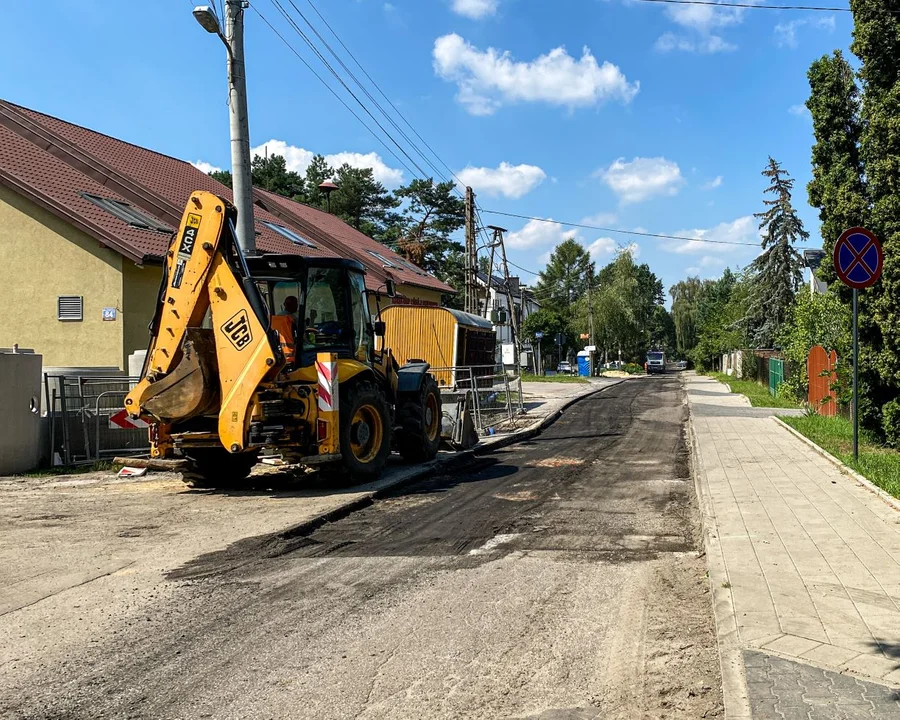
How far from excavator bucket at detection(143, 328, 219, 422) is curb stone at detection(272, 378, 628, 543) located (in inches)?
83.7

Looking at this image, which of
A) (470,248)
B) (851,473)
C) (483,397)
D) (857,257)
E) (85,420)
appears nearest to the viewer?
(851,473)

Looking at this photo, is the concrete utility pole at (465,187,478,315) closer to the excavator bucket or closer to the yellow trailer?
the yellow trailer

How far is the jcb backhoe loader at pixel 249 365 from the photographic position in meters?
9.09

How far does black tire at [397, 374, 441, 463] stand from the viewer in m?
12.2

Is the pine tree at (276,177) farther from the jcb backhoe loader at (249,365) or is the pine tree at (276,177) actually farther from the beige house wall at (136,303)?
the jcb backhoe loader at (249,365)

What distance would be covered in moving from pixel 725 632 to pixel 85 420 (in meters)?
11.0

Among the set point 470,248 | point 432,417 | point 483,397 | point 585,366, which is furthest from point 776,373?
point 585,366

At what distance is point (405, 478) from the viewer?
10.8m

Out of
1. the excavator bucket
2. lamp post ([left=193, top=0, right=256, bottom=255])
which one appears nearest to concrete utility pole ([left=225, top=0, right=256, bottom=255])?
lamp post ([left=193, top=0, right=256, bottom=255])

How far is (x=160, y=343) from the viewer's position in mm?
9430

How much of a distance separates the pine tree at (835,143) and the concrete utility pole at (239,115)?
9.42 meters

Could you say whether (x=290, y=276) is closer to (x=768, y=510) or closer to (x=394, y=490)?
(x=394, y=490)

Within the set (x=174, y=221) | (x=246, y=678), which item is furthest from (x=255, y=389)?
(x=174, y=221)

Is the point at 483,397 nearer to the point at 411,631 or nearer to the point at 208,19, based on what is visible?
the point at 208,19
